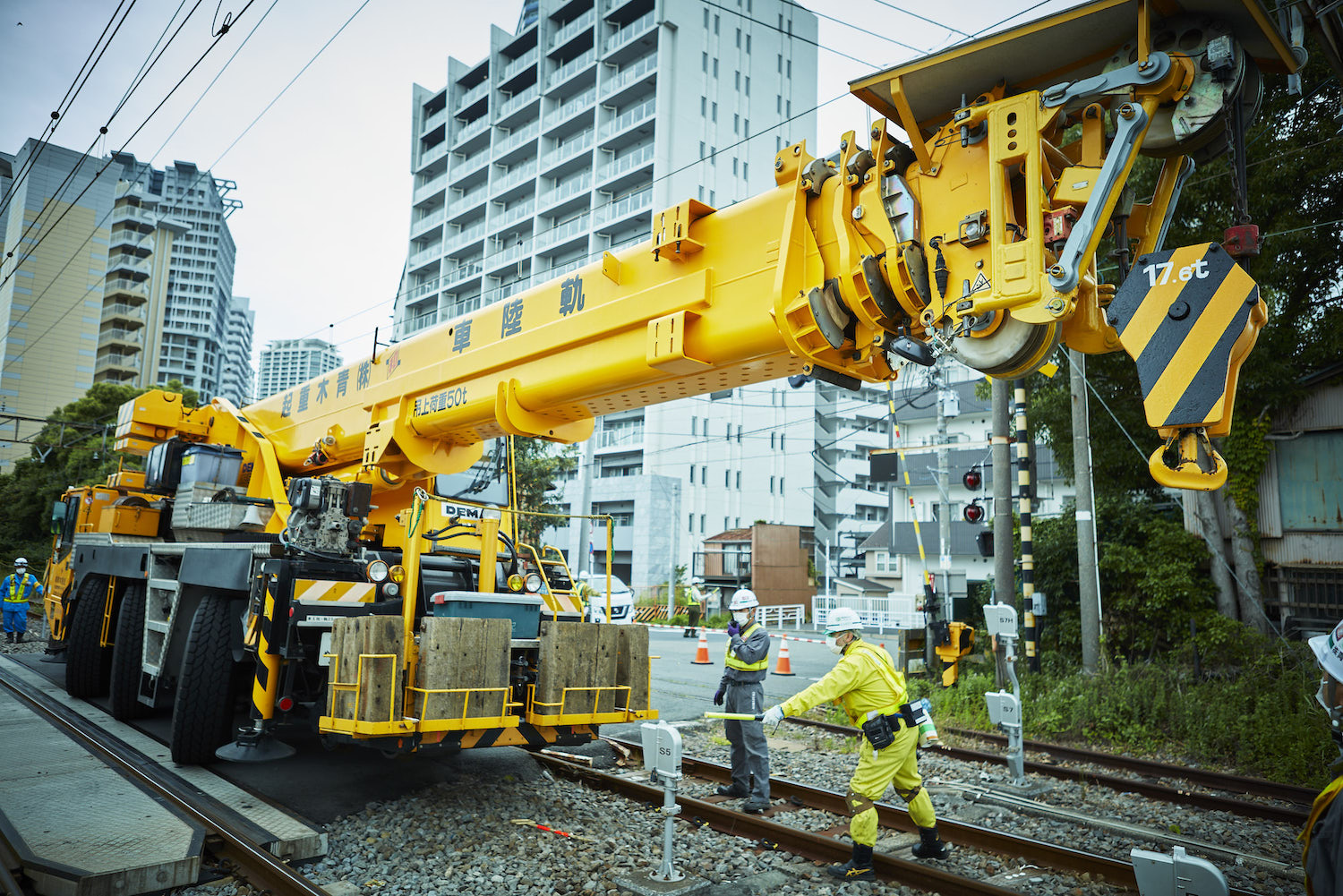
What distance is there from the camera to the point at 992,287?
3.39 meters

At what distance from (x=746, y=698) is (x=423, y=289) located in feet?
180

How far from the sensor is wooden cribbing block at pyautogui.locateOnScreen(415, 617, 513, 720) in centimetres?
485

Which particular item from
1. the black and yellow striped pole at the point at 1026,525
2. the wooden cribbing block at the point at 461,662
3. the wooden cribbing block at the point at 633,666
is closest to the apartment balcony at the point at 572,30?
the black and yellow striped pole at the point at 1026,525

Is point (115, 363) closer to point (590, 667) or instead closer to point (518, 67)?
point (518, 67)

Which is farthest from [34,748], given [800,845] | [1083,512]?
[1083,512]

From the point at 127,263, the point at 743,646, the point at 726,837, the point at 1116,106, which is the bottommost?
the point at 726,837

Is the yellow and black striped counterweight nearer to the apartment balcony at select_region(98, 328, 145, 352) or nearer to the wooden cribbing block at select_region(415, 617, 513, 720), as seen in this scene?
the wooden cribbing block at select_region(415, 617, 513, 720)

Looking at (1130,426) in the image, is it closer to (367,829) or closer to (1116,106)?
(1116,106)

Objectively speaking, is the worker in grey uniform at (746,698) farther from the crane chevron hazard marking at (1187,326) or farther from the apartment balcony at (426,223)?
the apartment balcony at (426,223)

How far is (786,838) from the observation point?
537 centimetres

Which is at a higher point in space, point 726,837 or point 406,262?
point 406,262

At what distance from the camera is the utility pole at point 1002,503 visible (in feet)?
35.2

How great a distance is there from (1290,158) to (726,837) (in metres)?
10.4

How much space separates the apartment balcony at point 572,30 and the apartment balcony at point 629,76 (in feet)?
11.6
